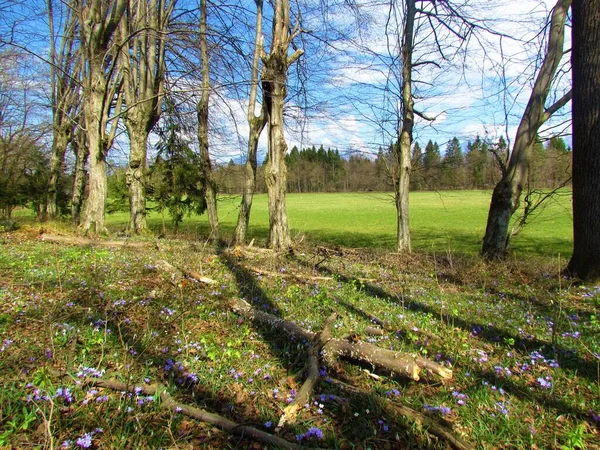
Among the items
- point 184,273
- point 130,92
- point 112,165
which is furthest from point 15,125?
point 184,273

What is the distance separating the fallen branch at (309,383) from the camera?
242cm

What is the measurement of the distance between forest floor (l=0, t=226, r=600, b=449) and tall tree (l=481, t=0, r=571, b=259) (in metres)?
4.45

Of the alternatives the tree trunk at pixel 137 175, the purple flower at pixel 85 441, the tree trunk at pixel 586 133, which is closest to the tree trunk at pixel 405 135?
the tree trunk at pixel 586 133

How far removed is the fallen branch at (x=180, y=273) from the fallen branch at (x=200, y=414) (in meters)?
2.81

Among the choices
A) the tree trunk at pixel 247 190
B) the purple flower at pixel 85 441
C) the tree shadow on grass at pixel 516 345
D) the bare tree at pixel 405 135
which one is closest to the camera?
the purple flower at pixel 85 441

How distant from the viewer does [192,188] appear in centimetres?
1967

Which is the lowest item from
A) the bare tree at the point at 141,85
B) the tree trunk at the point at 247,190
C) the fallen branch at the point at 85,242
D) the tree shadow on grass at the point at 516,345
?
the tree shadow on grass at the point at 516,345

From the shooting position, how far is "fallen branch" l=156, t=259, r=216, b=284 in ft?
18.4

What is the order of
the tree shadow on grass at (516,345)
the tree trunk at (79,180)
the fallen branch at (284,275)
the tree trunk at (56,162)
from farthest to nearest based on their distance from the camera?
the tree trunk at (79,180)
the tree trunk at (56,162)
the fallen branch at (284,275)
the tree shadow on grass at (516,345)

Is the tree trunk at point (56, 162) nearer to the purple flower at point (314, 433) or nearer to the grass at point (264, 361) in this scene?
the grass at point (264, 361)

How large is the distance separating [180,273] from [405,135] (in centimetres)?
1064

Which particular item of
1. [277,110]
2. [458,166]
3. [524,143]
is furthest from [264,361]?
[458,166]

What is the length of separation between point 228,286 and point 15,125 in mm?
26209

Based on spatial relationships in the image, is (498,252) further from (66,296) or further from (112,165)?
(112,165)
